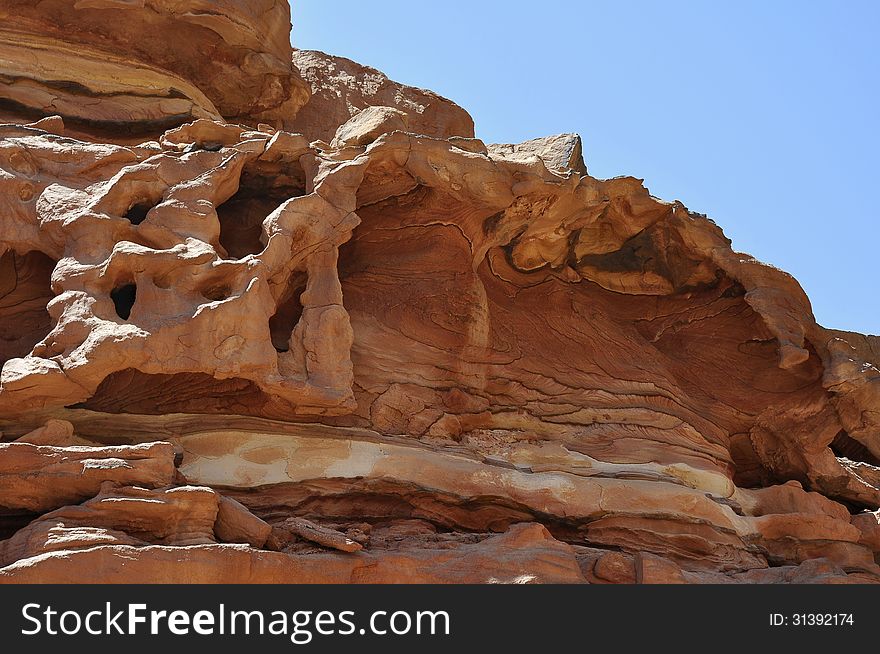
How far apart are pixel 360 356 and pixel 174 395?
1645mm

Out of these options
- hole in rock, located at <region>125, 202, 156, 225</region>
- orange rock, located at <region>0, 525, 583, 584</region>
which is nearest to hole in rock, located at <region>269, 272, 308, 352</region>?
hole in rock, located at <region>125, 202, 156, 225</region>

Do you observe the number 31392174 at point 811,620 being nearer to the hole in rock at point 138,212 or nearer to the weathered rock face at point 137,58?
the hole in rock at point 138,212

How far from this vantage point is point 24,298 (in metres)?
8.67

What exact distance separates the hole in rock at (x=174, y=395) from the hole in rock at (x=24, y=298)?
77cm

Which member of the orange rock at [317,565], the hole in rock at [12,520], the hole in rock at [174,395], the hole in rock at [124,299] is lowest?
the orange rock at [317,565]

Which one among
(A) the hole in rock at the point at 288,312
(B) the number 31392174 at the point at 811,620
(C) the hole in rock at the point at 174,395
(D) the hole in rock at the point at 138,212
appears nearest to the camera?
(B) the number 31392174 at the point at 811,620

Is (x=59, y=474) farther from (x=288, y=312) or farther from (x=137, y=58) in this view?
(x=137, y=58)

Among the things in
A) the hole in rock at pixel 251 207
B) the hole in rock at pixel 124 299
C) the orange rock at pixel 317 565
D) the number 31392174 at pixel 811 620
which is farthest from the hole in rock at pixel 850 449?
the hole in rock at pixel 124 299

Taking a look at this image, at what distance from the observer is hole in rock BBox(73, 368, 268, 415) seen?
27.0 feet

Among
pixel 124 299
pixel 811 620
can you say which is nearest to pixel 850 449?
pixel 811 620

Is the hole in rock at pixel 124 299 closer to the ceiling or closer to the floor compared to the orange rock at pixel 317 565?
closer to the ceiling

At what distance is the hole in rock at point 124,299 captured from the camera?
27.0 ft

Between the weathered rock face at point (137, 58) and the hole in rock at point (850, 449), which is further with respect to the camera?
the hole in rock at point (850, 449)

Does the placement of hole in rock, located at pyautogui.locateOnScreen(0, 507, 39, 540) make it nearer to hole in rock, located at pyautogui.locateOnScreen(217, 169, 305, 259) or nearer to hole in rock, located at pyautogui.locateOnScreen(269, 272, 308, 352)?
hole in rock, located at pyautogui.locateOnScreen(269, 272, 308, 352)
